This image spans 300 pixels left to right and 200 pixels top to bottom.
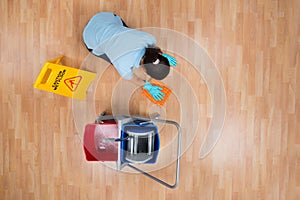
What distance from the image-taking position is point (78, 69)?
1751 millimetres

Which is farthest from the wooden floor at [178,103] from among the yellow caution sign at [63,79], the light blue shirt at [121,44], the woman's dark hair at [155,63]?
the woman's dark hair at [155,63]

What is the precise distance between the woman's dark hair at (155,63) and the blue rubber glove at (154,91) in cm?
21

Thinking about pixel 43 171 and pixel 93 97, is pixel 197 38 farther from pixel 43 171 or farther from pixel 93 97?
pixel 43 171

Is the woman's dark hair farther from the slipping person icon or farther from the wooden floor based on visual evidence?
the wooden floor

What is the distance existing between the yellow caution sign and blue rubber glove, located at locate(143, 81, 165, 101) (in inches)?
14.6

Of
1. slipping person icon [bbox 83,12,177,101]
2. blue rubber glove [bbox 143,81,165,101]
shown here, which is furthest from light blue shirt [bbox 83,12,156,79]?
blue rubber glove [bbox 143,81,165,101]

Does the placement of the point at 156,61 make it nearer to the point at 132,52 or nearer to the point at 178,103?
the point at 132,52

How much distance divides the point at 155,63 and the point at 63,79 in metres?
0.65

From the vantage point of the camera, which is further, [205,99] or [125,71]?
[205,99]

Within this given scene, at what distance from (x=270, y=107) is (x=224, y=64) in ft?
1.15

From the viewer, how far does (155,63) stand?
126cm

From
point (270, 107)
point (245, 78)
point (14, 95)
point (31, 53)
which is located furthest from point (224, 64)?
point (14, 95)

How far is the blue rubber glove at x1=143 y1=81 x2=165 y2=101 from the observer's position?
1529 mm

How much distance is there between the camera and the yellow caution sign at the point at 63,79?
1.71m
